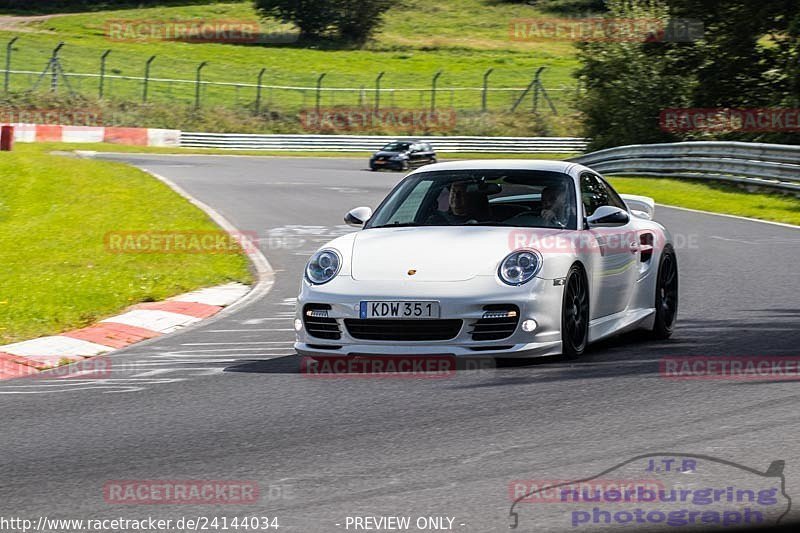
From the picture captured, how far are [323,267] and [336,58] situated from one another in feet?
224

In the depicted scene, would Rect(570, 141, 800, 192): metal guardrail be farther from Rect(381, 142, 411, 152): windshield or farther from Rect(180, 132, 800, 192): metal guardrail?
Rect(381, 142, 411, 152): windshield

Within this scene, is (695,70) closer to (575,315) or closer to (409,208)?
(409,208)

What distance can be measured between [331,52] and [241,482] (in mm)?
74172

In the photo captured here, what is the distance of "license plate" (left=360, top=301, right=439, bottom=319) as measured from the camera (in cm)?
772

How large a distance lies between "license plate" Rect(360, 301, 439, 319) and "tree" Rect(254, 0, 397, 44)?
7614 cm

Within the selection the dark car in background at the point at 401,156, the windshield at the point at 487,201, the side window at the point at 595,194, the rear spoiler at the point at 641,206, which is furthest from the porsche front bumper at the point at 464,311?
the dark car in background at the point at 401,156

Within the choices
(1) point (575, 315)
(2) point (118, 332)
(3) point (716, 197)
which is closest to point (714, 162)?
(3) point (716, 197)

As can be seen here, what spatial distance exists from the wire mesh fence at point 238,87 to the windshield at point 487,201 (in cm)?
4373

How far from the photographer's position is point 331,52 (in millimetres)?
78062

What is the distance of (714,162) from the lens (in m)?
27.8

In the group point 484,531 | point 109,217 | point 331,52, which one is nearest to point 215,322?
point 484,531

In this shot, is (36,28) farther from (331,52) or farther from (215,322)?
(215,322)
